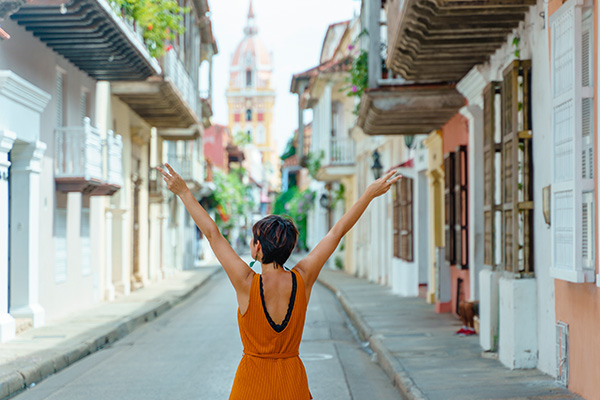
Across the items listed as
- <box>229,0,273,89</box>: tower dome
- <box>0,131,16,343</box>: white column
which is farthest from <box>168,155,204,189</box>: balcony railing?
<box>229,0,273,89</box>: tower dome

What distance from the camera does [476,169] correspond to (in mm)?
12641

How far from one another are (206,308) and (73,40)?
7.07 meters

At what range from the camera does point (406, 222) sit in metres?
19.9

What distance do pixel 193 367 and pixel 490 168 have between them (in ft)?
13.5

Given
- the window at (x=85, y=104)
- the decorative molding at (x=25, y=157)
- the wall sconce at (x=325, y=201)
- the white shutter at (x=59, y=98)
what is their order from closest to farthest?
the decorative molding at (x=25, y=157) < the white shutter at (x=59, y=98) < the window at (x=85, y=104) < the wall sconce at (x=325, y=201)

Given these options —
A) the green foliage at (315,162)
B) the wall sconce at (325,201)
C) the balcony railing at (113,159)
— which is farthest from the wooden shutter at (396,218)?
the wall sconce at (325,201)

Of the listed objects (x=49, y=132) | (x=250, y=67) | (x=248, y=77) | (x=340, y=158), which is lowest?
(x=49, y=132)

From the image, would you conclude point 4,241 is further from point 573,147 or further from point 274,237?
point 274,237

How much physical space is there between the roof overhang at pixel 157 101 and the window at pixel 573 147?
12.6m

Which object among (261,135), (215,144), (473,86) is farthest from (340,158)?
(261,135)

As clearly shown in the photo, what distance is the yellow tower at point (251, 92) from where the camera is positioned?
117m

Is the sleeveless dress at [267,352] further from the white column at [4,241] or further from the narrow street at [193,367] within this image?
the white column at [4,241]

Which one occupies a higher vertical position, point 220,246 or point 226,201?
point 226,201

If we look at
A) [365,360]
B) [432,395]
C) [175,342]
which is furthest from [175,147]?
[432,395]
